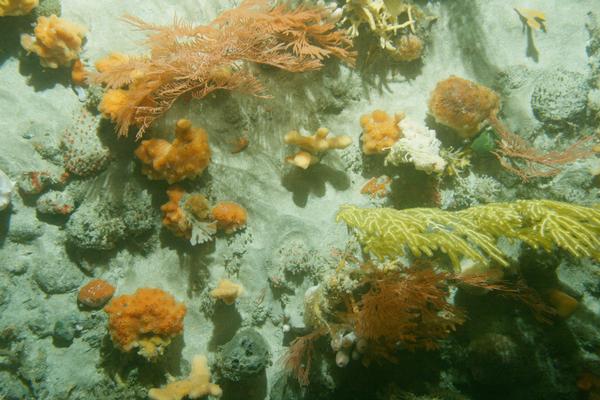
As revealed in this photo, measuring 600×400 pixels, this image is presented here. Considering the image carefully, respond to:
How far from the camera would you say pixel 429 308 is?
15.1 ft

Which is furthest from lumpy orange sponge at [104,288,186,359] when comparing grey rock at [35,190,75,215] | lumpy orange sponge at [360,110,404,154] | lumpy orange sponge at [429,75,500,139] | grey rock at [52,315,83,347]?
lumpy orange sponge at [429,75,500,139]

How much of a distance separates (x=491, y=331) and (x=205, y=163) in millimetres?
4413

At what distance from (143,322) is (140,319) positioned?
0.06 meters

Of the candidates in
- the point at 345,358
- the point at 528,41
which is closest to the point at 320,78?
the point at 528,41

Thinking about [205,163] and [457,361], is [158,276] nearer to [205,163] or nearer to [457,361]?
[205,163]

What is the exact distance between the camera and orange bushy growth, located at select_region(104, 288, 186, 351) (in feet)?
15.2

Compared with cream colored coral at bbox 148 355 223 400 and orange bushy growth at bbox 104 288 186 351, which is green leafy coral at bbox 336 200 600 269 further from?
cream colored coral at bbox 148 355 223 400

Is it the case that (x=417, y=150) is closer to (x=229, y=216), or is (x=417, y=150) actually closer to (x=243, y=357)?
(x=229, y=216)

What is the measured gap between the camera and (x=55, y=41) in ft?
16.0

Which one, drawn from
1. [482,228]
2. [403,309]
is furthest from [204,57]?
[482,228]

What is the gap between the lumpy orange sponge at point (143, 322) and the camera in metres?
4.64

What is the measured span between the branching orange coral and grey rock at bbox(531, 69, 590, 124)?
532 mm

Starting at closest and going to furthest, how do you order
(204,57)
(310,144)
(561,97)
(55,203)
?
(204,57)
(55,203)
(310,144)
(561,97)

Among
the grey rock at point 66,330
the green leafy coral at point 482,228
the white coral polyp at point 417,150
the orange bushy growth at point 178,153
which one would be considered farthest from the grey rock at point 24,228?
the white coral polyp at point 417,150
